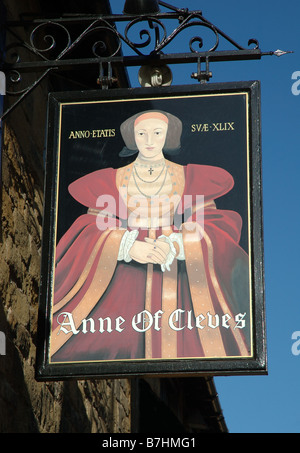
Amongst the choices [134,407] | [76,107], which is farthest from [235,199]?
[134,407]

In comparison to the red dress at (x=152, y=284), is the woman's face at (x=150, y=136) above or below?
above

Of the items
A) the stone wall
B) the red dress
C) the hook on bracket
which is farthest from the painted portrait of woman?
the stone wall

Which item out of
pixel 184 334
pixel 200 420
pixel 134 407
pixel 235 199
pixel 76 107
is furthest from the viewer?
pixel 200 420

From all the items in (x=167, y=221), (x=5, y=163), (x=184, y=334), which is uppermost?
(x=5, y=163)

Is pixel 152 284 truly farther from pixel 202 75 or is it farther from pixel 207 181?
pixel 202 75

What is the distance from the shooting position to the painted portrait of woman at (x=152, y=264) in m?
5.36

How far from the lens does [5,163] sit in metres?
6.32

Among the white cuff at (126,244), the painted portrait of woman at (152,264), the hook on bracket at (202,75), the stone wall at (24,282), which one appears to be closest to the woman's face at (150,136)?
the painted portrait of woman at (152,264)

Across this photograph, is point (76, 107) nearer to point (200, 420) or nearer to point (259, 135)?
point (259, 135)

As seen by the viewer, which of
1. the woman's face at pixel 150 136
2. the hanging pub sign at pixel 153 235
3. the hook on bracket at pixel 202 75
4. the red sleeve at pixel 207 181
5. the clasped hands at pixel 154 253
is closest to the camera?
the hanging pub sign at pixel 153 235

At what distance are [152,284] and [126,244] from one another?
34cm

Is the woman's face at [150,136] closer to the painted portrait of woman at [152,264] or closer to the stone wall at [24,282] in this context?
the painted portrait of woman at [152,264]

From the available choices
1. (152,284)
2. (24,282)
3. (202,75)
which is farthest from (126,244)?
(202,75)
